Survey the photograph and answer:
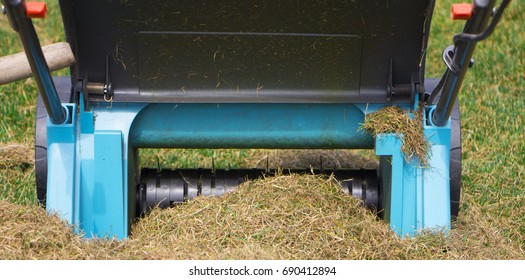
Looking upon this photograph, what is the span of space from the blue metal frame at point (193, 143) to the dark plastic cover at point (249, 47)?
0.14 m

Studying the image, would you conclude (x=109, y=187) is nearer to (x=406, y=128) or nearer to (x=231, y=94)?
(x=231, y=94)

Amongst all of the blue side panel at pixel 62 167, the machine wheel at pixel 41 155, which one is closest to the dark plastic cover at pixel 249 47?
the blue side panel at pixel 62 167

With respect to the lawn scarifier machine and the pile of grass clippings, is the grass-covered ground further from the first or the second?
the pile of grass clippings

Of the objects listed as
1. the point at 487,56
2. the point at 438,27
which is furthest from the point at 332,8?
the point at 438,27

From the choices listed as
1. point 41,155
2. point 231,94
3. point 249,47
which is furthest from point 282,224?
point 41,155

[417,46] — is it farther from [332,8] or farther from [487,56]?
[487,56]

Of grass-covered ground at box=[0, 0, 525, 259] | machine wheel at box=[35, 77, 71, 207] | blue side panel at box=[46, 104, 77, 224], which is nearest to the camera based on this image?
grass-covered ground at box=[0, 0, 525, 259]

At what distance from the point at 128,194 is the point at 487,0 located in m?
1.70

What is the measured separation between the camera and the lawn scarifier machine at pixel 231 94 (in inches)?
155

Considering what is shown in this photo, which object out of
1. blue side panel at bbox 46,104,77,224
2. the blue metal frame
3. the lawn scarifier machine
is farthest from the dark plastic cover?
blue side panel at bbox 46,104,77,224

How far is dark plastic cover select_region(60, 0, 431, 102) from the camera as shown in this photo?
3.91 m

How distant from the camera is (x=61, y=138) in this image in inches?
163

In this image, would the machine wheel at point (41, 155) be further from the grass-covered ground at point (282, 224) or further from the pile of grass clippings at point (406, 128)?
the pile of grass clippings at point (406, 128)

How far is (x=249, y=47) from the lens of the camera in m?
4.02
